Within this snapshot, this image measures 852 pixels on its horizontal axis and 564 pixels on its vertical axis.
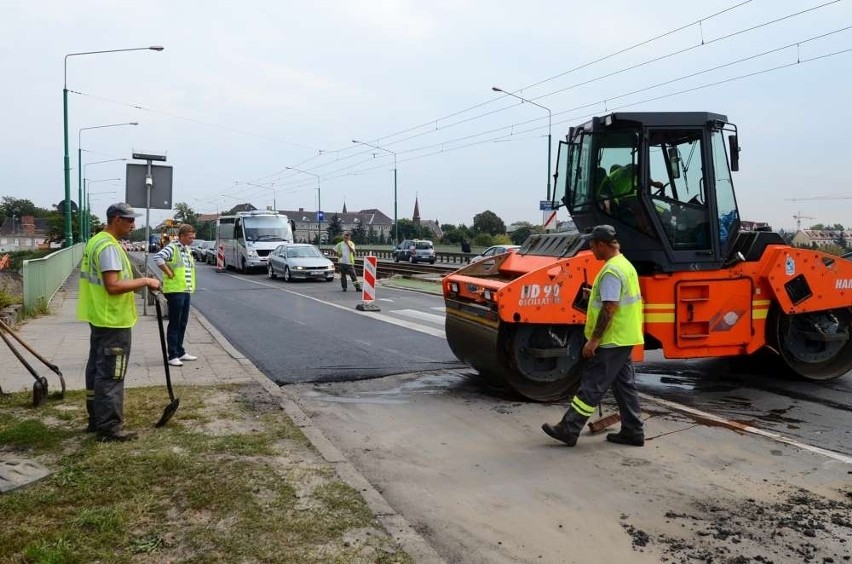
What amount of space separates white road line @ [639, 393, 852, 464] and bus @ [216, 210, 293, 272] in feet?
78.6

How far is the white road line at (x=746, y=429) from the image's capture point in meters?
5.22

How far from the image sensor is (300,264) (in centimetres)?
2412

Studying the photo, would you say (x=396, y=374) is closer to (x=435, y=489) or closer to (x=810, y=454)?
(x=435, y=489)

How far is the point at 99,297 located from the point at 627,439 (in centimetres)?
423

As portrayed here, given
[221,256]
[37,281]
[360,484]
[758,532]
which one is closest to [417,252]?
[221,256]

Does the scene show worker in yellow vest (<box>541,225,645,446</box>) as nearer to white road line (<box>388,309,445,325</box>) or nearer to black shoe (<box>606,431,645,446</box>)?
black shoe (<box>606,431,645,446</box>)

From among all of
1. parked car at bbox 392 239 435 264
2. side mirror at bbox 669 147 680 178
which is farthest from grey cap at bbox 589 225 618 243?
parked car at bbox 392 239 435 264

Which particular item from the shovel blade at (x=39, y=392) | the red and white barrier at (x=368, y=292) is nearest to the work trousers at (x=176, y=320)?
the shovel blade at (x=39, y=392)

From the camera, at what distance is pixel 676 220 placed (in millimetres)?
7246

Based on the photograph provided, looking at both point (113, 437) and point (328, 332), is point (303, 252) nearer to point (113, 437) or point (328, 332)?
point (328, 332)

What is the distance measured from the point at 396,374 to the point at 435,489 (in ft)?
11.9

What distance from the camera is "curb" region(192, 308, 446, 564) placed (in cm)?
347

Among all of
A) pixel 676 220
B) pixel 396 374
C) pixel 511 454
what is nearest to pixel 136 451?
pixel 511 454

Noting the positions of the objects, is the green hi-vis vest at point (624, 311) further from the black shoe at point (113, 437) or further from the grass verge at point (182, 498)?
the black shoe at point (113, 437)
